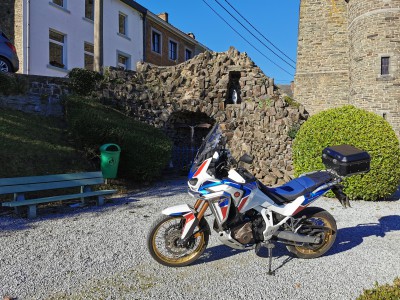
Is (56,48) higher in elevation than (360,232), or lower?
higher

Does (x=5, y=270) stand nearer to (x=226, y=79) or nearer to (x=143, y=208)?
(x=143, y=208)

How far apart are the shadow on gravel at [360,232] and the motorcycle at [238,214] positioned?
0.53 metres

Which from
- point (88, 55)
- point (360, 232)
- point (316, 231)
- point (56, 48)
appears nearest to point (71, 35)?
point (56, 48)

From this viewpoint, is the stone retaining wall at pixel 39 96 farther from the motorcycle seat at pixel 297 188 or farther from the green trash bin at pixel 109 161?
the motorcycle seat at pixel 297 188

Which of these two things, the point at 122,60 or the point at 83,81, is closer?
the point at 83,81

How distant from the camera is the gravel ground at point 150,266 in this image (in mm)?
3172

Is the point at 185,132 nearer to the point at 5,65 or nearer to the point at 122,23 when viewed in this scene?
the point at 5,65

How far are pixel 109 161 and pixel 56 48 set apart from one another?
12.8 m

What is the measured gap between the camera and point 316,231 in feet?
13.0

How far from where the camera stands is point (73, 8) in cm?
1862

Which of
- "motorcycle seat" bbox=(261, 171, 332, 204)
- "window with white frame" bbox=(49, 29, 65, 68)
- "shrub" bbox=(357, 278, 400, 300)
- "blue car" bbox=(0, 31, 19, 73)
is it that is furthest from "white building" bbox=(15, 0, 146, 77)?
"shrub" bbox=(357, 278, 400, 300)

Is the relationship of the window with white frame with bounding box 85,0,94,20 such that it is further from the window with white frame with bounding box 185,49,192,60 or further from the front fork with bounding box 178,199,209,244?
the front fork with bounding box 178,199,209,244

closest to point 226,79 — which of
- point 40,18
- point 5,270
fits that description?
point 5,270

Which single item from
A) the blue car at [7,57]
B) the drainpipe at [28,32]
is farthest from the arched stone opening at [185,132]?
the drainpipe at [28,32]
